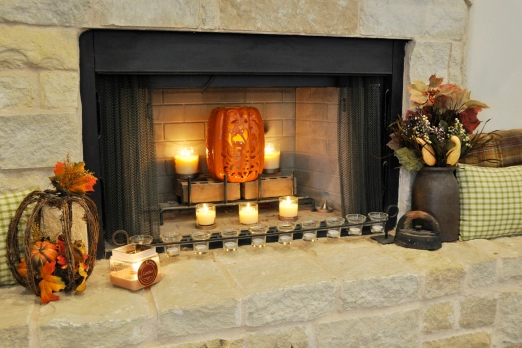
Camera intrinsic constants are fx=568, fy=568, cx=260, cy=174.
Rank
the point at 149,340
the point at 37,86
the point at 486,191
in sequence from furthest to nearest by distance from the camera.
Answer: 1. the point at 486,191
2. the point at 37,86
3. the point at 149,340

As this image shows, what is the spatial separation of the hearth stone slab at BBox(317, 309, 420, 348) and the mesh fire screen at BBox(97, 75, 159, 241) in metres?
0.78

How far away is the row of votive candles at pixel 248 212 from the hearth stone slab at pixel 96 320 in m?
0.66

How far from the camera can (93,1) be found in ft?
6.11

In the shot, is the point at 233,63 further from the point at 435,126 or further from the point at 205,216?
the point at 435,126

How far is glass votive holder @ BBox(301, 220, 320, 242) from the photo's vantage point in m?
2.32

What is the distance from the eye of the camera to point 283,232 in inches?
89.9

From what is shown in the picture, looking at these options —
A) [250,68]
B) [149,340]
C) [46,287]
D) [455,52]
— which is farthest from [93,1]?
[455,52]

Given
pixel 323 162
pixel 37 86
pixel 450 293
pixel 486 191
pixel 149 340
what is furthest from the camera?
pixel 323 162

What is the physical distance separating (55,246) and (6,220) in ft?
0.64

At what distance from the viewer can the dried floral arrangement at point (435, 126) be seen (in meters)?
2.29

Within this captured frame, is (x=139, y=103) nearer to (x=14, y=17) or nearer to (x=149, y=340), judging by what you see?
(x=14, y=17)

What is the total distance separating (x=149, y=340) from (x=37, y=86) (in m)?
0.89

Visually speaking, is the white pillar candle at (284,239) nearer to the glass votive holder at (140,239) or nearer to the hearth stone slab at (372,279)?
the hearth stone slab at (372,279)

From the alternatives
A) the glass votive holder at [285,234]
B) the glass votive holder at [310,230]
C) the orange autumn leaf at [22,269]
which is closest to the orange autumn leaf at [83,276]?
the orange autumn leaf at [22,269]
